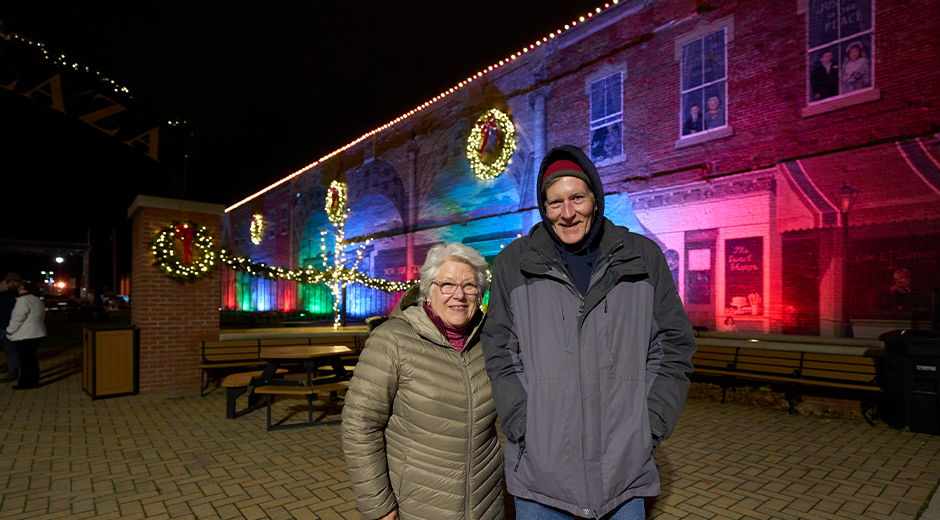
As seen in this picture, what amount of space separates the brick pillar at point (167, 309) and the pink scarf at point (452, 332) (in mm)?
8298

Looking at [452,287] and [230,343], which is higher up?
[452,287]

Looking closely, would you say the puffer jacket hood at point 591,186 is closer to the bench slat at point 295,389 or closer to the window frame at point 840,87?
the bench slat at point 295,389

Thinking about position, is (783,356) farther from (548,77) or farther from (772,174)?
(548,77)

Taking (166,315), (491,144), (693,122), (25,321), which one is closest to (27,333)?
(25,321)

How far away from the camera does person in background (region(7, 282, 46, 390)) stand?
28.7ft

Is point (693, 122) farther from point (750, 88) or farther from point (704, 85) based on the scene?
point (750, 88)

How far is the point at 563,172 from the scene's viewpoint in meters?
1.86

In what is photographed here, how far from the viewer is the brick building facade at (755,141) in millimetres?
7930

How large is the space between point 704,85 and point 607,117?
7.97 feet

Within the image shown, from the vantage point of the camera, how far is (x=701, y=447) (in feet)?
18.5

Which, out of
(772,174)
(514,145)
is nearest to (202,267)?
(514,145)

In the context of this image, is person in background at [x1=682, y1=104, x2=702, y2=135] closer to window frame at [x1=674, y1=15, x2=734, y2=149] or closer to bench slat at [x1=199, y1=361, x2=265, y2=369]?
window frame at [x1=674, y1=15, x2=734, y2=149]

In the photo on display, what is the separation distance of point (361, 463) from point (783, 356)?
26.5ft

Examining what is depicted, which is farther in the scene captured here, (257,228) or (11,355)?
(257,228)
